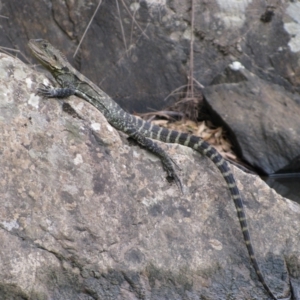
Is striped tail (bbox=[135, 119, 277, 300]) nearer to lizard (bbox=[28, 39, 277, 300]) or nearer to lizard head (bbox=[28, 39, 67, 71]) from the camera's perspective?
lizard (bbox=[28, 39, 277, 300])

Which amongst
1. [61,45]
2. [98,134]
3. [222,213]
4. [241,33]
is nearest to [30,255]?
[98,134]

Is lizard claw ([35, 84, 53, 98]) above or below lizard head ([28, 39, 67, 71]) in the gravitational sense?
above

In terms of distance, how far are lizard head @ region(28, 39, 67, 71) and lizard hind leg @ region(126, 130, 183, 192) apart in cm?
120

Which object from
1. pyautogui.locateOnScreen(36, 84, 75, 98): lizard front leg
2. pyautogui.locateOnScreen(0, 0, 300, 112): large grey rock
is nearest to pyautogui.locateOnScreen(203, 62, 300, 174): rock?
pyautogui.locateOnScreen(0, 0, 300, 112): large grey rock

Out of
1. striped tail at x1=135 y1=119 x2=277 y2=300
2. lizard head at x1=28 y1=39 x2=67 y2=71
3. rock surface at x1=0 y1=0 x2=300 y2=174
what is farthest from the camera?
rock surface at x1=0 y1=0 x2=300 y2=174

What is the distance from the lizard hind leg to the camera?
574 cm

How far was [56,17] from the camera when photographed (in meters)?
8.84

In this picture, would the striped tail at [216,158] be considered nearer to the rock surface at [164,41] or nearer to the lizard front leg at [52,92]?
A: the lizard front leg at [52,92]

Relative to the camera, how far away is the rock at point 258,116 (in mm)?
8477

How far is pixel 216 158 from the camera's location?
6.02 meters

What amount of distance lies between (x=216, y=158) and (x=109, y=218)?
4.43ft

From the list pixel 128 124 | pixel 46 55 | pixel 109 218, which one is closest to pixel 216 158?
pixel 128 124

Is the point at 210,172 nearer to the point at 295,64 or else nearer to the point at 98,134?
the point at 98,134

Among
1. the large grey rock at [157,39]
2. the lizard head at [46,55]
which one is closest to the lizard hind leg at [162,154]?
the lizard head at [46,55]
